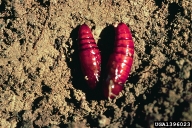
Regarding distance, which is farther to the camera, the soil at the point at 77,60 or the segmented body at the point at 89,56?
the segmented body at the point at 89,56

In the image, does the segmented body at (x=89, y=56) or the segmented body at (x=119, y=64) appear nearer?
the segmented body at (x=119, y=64)

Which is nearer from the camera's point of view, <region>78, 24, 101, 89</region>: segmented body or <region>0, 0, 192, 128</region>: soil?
<region>0, 0, 192, 128</region>: soil

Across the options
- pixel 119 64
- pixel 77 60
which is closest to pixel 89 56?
pixel 77 60

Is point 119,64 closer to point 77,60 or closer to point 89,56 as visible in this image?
point 89,56
